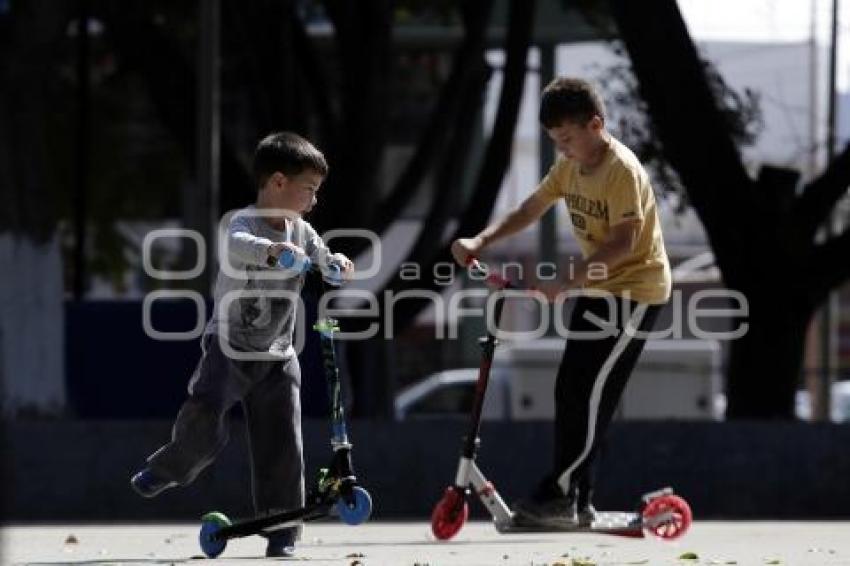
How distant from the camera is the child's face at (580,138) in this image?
8148 mm

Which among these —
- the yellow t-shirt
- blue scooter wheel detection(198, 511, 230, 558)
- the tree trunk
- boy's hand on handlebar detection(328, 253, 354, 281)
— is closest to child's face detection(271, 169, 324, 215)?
boy's hand on handlebar detection(328, 253, 354, 281)

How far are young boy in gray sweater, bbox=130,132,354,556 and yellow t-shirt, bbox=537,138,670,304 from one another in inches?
34.9

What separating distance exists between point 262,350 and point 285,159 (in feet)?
2.04

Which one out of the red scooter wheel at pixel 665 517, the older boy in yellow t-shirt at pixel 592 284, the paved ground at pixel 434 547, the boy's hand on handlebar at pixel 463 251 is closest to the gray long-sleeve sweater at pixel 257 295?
the boy's hand on handlebar at pixel 463 251

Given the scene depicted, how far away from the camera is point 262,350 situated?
26.2ft

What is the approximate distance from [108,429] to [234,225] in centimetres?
550

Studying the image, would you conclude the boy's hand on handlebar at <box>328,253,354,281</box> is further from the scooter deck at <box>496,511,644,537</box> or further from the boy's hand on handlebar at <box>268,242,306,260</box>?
the scooter deck at <box>496,511,644,537</box>

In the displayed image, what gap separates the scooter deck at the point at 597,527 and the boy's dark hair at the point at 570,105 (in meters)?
1.34

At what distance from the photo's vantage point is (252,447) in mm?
8180

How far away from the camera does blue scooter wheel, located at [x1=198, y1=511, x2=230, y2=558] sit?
825 centimetres

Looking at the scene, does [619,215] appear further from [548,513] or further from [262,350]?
[262,350]

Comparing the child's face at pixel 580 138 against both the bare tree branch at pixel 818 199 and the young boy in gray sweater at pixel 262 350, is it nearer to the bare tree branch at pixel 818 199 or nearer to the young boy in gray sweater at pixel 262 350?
the young boy in gray sweater at pixel 262 350

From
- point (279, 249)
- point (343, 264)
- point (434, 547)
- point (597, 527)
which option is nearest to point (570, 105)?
point (343, 264)

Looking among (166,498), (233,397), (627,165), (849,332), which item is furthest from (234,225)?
(849,332)
